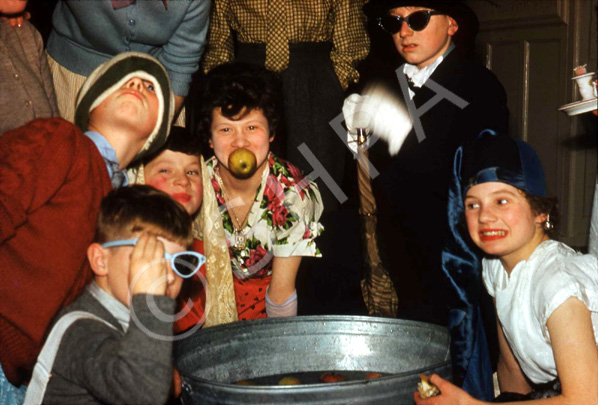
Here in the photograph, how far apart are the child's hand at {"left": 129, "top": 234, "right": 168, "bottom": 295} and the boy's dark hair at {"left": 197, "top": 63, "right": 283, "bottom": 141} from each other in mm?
1032

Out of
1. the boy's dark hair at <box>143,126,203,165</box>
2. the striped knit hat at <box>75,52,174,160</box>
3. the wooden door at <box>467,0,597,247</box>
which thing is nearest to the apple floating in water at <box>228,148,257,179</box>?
the boy's dark hair at <box>143,126,203,165</box>

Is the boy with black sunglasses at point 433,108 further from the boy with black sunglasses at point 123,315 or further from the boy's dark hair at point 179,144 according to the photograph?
the boy with black sunglasses at point 123,315

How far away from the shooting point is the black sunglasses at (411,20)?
2646mm

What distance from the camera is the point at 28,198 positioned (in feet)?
5.44

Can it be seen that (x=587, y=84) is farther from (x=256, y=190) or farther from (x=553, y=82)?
(x=553, y=82)

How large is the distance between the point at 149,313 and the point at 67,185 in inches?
15.9

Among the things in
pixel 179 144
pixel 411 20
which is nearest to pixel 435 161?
pixel 411 20

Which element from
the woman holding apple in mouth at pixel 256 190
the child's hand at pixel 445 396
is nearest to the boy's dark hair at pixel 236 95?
the woman holding apple in mouth at pixel 256 190

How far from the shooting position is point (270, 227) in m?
2.66

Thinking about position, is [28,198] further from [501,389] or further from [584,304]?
[501,389]

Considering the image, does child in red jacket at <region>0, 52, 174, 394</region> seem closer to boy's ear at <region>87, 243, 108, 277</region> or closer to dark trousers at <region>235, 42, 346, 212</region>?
boy's ear at <region>87, 243, 108, 277</region>

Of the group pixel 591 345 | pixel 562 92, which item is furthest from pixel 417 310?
pixel 562 92

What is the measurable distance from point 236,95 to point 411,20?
0.69 m

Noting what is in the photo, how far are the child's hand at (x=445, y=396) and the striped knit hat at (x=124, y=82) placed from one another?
0.98 m
